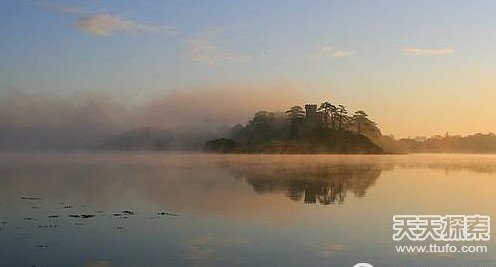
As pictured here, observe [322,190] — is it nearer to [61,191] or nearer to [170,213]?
[170,213]

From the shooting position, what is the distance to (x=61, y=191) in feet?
122

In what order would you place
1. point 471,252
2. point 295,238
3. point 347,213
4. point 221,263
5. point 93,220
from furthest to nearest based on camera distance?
point 347,213
point 93,220
point 295,238
point 471,252
point 221,263

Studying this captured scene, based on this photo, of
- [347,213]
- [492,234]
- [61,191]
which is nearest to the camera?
[492,234]

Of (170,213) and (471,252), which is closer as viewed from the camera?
(471,252)

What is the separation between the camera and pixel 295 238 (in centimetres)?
1931

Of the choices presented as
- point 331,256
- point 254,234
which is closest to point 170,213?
point 254,234

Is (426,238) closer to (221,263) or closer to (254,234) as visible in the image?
(254,234)

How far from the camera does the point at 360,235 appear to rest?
64.4 ft

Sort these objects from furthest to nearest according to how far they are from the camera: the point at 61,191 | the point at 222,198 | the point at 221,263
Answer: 1. the point at 61,191
2. the point at 222,198
3. the point at 221,263

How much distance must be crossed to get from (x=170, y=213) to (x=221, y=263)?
11.2 m

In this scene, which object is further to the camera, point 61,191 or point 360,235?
point 61,191

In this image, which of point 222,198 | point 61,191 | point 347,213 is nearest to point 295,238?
point 347,213

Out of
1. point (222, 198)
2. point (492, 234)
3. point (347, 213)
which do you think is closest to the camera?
point (492, 234)

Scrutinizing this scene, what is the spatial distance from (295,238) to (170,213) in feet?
27.4
